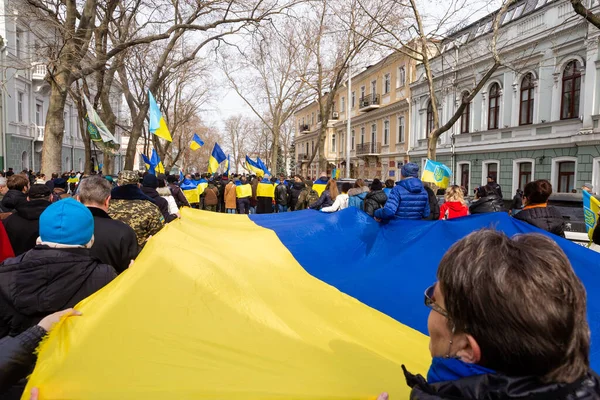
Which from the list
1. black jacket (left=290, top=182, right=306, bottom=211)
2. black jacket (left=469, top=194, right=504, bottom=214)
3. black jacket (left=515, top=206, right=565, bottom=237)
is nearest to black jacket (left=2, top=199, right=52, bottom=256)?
black jacket (left=515, top=206, right=565, bottom=237)

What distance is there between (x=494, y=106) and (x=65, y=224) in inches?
1104

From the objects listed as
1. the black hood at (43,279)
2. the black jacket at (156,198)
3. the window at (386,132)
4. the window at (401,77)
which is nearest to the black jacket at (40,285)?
the black hood at (43,279)

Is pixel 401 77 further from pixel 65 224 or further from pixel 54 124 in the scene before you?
pixel 65 224

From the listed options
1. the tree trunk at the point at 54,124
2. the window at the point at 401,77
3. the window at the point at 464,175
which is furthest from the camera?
the window at the point at 401,77

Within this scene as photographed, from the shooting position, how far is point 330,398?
6.12ft

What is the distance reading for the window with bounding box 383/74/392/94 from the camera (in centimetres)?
4003

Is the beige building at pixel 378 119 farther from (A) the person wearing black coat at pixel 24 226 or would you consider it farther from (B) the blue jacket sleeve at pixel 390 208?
(A) the person wearing black coat at pixel 24 226

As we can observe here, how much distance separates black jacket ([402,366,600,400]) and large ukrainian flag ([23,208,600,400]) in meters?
0.65

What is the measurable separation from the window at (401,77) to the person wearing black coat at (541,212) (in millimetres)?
33899

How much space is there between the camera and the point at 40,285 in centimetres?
246

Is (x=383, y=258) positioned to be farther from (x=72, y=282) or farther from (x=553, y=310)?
(x=553, y=310)

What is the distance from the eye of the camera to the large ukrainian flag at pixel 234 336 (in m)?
1.89

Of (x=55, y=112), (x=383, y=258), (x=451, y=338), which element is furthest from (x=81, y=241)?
(x=55, y=112)

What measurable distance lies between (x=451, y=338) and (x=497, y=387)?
0.19 metres
